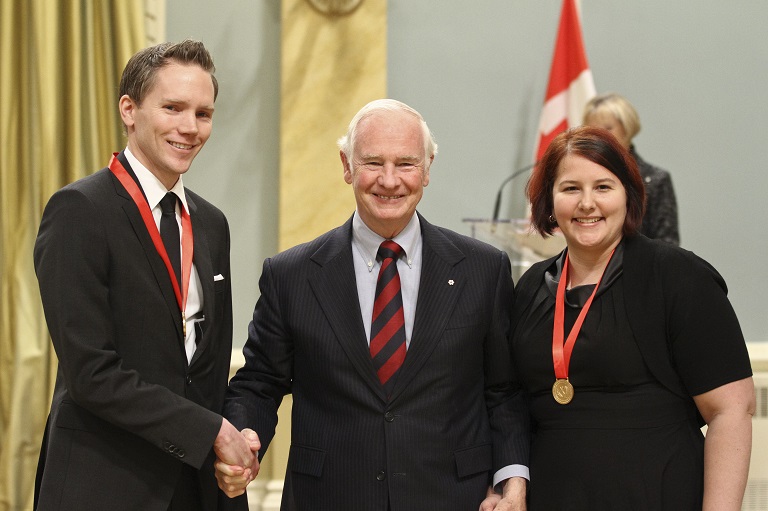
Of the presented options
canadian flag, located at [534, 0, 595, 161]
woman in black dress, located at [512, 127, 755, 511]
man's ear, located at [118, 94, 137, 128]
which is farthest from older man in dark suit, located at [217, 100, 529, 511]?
canadian flag, located at [534, 0, 595, 161]

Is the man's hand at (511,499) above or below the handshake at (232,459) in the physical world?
below

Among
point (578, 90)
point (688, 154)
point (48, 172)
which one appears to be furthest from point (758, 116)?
point (48, 172)

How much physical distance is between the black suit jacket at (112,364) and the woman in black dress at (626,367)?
0.84m

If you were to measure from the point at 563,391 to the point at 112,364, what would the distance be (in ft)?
3.53

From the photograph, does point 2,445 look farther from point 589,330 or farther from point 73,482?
point 589,330

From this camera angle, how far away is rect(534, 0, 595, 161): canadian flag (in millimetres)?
4758

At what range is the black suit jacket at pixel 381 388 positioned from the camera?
7.60 ft

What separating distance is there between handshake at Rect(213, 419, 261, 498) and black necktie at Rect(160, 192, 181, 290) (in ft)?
1.25

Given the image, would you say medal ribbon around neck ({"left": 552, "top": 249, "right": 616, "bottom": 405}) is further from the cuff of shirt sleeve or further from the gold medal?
the cuff of shirt sleeve

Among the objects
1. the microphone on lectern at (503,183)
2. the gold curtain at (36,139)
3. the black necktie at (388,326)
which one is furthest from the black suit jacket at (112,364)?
the microphone on lectern at (503,183)

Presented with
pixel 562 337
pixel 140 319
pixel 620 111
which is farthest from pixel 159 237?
pixel 620 111

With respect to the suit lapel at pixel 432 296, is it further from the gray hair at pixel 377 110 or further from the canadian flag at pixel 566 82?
the canadian flag at pixel 566 82

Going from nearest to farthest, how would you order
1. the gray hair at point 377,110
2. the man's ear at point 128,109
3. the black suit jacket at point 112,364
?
the black suit jacket at point 112,364
the man's ear at point 128,109
the gray hair at point 377,110

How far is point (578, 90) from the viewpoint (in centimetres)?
476
